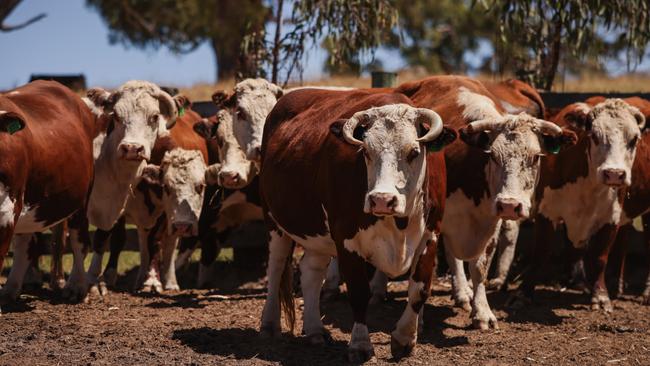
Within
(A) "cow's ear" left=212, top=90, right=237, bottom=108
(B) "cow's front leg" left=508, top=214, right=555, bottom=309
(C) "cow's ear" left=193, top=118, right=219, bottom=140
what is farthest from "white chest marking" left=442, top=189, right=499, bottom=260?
(C) "cow's ear" left=193, top=118, right=219, bottom=140

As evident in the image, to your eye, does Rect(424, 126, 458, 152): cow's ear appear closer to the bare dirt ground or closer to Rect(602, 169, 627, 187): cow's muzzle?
the bare dirt ground

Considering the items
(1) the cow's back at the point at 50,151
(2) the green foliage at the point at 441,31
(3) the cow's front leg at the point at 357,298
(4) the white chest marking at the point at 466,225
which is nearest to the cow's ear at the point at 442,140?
(3) the cow's front leg at the point at 357,298

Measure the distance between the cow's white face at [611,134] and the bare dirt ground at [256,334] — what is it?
1.48 metres

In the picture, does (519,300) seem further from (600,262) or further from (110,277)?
(110,277)

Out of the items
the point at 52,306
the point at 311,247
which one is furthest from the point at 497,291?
the point at 52,306

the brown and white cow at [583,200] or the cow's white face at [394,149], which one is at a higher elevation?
the cow's white face at [394,149]

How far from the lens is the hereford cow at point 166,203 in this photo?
11.4 metres

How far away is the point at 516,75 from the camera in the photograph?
16.5 m

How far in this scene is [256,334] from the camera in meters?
8.91

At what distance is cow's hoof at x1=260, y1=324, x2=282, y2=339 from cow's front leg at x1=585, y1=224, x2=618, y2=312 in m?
3.73

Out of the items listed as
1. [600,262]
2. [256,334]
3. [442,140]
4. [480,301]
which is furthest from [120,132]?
[600,262]

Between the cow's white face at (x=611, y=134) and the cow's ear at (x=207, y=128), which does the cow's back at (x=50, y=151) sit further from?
the cow's white face at (x=611, y=134)

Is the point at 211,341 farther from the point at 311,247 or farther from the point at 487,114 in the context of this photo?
the point at 487,114

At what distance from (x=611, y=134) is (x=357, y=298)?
13.1 ft
